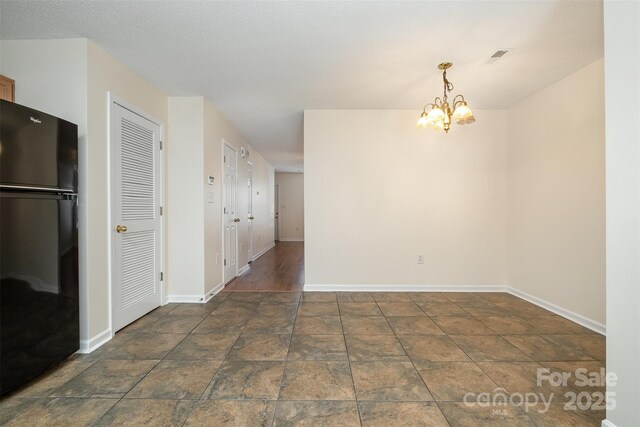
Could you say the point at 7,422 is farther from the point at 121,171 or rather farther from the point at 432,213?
the point at 432,213

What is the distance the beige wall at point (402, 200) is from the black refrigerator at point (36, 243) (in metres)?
2.48

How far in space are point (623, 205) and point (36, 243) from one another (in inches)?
129

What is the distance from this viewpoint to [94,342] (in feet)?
7.20

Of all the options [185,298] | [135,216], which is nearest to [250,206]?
[185,298]

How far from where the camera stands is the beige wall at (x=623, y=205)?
1.22m

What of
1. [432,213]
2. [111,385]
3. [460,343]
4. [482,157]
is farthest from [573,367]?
[111,385]

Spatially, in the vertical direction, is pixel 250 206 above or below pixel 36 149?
below

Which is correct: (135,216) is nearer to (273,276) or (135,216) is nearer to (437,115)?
(273,276)

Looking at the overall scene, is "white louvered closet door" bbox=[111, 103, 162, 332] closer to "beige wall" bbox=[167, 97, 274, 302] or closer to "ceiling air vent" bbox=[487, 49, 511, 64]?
"beige wall" bbox=[167, 97, 274, 302]

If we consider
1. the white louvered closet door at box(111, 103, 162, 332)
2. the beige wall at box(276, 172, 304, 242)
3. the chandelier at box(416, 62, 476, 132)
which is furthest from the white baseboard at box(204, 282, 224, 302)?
the beige wall at box(276, 172, 304, 242)

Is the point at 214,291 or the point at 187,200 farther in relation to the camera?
the point at 214,291

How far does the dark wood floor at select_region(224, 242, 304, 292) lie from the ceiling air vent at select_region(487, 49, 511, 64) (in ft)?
11.1

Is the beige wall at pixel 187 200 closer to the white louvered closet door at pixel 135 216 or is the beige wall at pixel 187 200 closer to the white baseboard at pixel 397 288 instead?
the white louvered closet door at pixel 135 216

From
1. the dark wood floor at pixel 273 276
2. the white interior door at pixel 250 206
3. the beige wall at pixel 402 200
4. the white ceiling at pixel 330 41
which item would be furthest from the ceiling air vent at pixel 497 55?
the white interior door at pixel 250 206
